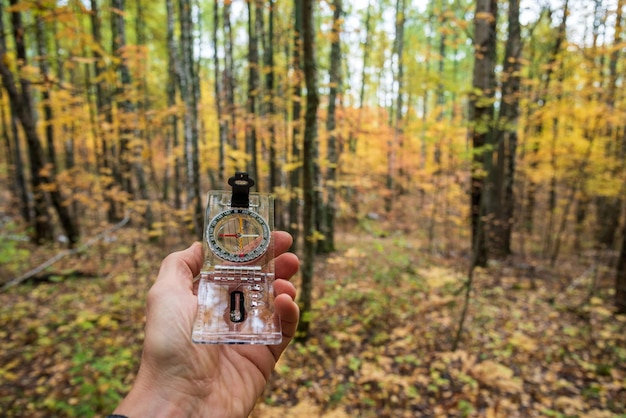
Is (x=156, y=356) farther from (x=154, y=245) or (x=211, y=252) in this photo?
(x=154, y=245)

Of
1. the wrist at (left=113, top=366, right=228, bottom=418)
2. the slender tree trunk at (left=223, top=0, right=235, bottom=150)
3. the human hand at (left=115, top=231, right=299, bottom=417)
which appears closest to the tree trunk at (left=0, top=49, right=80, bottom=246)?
the slender tree trunk at (left=223, top=0, right=235, bottom=150)

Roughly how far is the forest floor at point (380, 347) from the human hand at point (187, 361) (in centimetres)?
264

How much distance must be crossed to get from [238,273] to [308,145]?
296 centimetres

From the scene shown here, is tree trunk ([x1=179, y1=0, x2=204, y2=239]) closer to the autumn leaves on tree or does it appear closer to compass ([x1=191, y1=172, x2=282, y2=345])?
the autumn leaves on tree

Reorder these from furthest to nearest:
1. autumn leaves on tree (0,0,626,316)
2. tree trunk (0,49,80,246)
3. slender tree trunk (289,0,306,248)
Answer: slender tree trunk (289,0,306,248)
tree trunk (0,49,80,246)
autumn leaves on tree (0,0,626,316)

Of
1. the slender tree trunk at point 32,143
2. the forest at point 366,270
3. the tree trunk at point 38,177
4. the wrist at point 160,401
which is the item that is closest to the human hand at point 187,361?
the wrist at point 160,401

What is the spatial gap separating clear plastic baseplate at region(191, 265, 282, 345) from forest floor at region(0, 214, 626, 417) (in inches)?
115

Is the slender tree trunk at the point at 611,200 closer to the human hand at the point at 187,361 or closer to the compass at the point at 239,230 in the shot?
the compass at the point at 239,230

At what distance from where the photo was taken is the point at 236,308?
68.9 inches

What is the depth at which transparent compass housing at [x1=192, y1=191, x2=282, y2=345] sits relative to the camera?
1648 millimetres

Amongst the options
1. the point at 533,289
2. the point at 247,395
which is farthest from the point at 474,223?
the point at 247,395

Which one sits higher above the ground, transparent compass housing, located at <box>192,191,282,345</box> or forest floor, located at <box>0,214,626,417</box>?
transparent compass housing, located at <box>192,191,282,345</box>

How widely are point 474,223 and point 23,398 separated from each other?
894cm

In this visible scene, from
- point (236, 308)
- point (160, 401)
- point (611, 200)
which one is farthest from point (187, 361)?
point (611, 200)
